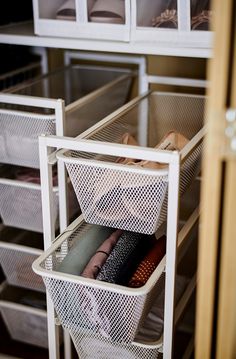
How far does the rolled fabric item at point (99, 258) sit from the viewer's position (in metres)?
1.48

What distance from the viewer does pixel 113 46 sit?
5.90 feet

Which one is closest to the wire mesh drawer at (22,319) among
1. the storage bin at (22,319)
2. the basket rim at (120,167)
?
the storage bin at (22,319)

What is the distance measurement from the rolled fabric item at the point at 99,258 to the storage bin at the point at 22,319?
0.53 m

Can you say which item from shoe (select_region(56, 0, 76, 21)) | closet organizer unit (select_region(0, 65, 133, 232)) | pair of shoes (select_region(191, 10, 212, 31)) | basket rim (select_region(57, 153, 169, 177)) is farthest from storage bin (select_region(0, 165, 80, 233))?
pair of shoes (select_region(191, 10, 212, 31))

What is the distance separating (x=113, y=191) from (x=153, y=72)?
0.98m

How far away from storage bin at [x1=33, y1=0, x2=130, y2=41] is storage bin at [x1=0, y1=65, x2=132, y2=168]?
0.20m

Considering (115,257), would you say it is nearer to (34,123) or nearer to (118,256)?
(118,256)

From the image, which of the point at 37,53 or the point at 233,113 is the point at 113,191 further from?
the point at 37,53

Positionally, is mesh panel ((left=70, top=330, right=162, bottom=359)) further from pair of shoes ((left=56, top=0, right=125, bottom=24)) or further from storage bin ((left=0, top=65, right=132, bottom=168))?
pair of shoes ((left=56, top=0, right=125, bottom=24))

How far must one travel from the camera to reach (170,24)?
68.9 inches

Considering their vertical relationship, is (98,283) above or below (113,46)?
below

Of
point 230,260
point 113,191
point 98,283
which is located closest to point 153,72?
point 113,191

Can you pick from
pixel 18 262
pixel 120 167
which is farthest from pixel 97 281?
pixel 18 262

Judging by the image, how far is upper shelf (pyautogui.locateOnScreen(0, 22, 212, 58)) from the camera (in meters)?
1.73
